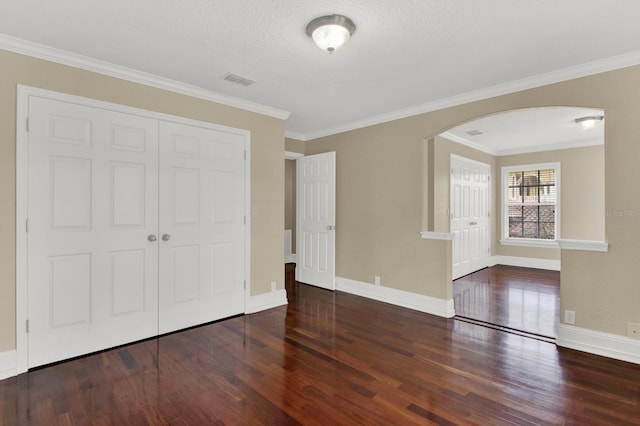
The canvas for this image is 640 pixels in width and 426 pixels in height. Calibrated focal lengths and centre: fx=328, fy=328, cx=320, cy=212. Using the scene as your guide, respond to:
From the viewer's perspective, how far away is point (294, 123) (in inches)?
191

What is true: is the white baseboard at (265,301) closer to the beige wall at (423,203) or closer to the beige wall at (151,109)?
the beige wall at (151,109)

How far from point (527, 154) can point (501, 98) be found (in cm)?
418

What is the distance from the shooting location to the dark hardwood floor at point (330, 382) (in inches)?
79.0

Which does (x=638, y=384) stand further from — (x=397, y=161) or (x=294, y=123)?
(x=294, y=123)

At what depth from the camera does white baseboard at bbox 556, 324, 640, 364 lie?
2695 millimetres

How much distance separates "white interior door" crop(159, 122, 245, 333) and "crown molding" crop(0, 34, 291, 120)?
1.22 ft

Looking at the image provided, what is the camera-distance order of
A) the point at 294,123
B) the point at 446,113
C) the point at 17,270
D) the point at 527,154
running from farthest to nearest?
the point at 527,154 < the point at 294,123 < the point at 446,113 < the point at 17,270

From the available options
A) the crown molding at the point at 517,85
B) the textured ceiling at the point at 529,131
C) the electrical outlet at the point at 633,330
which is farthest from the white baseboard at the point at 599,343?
the textured ceiling at the point at 529,131

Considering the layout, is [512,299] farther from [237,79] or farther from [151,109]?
[151,109]

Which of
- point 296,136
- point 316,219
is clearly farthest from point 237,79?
point 316,219

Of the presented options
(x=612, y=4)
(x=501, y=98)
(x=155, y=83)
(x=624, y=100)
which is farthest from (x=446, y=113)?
(x=155, y=83)

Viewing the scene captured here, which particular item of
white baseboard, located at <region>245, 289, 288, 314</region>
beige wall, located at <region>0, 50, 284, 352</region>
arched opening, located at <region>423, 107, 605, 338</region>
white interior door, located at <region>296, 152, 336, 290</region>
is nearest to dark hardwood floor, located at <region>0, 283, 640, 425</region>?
white baseboard, located at <region>245, 289, 288, 314</region>

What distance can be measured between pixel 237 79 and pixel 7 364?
2987 millimetres

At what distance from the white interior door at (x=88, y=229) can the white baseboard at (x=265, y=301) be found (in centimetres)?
109
